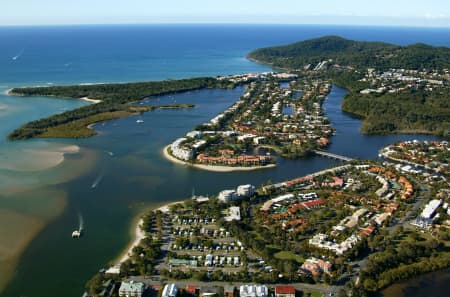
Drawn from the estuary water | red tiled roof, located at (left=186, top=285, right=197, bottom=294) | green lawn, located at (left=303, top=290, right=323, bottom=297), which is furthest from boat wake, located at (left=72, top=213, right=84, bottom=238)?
green lawn, located at (left=303, top=290, right=323, bottom=297)

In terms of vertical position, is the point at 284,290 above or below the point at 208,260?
above

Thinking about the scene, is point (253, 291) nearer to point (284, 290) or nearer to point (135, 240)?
point (284, 290)

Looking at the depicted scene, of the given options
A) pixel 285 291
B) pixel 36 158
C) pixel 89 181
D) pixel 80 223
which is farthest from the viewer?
pixel 36 158

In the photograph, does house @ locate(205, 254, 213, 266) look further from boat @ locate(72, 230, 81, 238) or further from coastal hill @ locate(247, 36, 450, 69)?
coastal hill @ locate(247, 36, 450, 69)

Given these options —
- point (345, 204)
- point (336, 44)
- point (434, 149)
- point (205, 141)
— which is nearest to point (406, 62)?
point (336, 44)

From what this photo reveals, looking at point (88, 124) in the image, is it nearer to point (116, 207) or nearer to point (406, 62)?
point (116, 207)

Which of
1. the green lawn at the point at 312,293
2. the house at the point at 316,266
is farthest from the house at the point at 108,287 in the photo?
the house at the point at 316,266

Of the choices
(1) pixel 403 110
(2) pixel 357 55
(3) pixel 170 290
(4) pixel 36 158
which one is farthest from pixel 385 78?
(3) pixel 170 290

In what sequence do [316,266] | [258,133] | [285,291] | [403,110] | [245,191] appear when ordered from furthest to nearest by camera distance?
[403,110], [258,133], [245,191], [316,266], [285,291]
